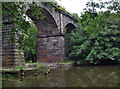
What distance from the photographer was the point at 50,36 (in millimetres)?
12719

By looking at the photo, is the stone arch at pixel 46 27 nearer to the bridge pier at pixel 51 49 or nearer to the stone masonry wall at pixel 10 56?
the bridge pier at pixel 51 49

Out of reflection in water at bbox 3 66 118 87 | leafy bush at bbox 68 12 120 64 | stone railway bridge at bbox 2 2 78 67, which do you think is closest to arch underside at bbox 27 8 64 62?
stone railway bridge at bbox 2 2 78 67

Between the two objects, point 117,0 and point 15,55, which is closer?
point 117,0

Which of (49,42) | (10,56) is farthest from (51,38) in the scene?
(10,56)

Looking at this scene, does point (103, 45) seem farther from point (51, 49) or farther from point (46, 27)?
point (46, 27)

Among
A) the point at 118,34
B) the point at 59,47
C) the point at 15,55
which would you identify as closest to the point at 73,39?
the point at 59,47

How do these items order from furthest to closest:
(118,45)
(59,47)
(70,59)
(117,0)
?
(70,59), (59,47), (118,45), (117,0)

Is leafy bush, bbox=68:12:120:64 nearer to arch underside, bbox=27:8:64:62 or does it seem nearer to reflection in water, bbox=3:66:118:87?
arch underside, bbox=27:8:64:62

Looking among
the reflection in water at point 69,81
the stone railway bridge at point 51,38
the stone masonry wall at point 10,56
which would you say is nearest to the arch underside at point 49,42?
the stone railway bridge at point 51,38

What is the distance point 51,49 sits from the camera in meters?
12.7

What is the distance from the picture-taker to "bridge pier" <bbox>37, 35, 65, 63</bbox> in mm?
12500

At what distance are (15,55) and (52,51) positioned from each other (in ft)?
21.4

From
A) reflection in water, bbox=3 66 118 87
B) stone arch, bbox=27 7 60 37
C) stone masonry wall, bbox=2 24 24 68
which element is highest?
stone arch, bbox=27 7 60 37

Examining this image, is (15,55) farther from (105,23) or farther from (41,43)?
(105,23)
